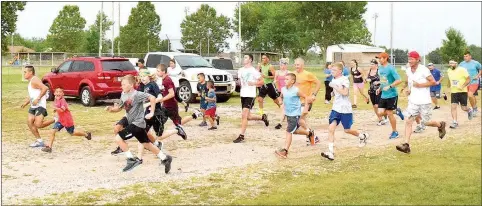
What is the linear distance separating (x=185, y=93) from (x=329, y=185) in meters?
13.2

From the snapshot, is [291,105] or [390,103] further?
[390,103]

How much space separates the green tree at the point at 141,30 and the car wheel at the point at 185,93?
141 feet

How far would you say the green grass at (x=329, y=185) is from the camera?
6.60 metres

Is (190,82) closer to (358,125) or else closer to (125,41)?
(358,125)

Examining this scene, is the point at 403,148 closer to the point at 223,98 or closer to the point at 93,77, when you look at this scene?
the point at 93,77

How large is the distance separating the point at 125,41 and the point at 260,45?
1293 inches

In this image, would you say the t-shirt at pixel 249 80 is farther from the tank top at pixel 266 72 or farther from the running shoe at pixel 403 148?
the running shoe at pixel 403 148

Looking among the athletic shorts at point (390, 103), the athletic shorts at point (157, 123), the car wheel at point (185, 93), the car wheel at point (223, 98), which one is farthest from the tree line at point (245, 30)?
the athletic shorts at point (157, 123)

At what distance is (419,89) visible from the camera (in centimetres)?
1009

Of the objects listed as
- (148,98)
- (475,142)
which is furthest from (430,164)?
(148,98)

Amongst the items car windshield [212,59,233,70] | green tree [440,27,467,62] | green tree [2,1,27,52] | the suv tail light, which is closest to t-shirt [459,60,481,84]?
the suv tail light

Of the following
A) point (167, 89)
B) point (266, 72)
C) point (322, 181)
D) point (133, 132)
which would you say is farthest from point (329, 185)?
point (266, 72)

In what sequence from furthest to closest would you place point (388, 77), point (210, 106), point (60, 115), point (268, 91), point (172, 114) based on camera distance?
point (268, 91) < point (210, 106) < point (388, 77) < point (172, 114) < point (60, 115)

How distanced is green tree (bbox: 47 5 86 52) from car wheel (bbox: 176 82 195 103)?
53258 mm
